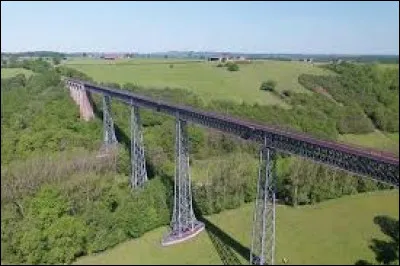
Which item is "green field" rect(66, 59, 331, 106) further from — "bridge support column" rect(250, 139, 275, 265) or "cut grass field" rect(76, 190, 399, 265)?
"bridge support column" rect(250, 139, 275, 265)

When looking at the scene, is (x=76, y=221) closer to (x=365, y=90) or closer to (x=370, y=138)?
(x=370, y=138)

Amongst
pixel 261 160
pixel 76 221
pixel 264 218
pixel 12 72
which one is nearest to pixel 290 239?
pixel 264 218

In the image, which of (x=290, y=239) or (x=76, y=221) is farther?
(x=290, y=239)

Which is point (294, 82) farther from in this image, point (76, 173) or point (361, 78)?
point (76, 173)

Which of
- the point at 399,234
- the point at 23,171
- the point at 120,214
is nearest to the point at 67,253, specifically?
the point at 120,214

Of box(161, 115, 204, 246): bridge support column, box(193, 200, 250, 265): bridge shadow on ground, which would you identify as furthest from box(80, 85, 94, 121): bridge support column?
box(193, 200, 250, 265): bridge shadow on ground
